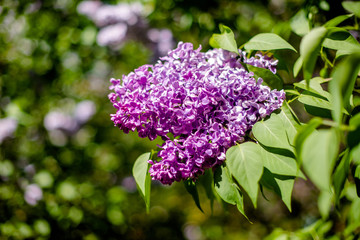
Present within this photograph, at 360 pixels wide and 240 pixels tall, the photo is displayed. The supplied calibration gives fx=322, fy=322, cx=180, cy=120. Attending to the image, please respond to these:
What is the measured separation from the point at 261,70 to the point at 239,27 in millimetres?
1485

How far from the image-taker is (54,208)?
225 centimetres

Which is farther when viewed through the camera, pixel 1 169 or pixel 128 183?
pixel 128 183

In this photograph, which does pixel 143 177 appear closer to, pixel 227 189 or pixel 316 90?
pixel 227 189

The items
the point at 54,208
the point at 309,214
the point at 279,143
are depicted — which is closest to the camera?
the point at 279,143

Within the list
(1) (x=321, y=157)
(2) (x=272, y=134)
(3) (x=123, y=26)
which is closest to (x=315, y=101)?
(2) (x=272, y=134)

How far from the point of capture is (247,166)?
2.48 ft

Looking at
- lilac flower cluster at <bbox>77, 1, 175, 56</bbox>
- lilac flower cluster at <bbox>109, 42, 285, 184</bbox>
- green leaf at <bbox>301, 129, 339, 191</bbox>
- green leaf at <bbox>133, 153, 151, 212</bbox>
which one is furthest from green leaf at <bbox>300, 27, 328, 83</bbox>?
lilac flower cluster at <bbox>77, 1, 175, 56</bbox>

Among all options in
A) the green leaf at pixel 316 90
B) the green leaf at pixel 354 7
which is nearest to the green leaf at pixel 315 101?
the green leaf at pixel 316 90

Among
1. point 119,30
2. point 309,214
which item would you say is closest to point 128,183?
point 119,30

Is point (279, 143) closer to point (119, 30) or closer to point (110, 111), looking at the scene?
point (119, 30)

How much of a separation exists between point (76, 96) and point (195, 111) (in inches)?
90.2

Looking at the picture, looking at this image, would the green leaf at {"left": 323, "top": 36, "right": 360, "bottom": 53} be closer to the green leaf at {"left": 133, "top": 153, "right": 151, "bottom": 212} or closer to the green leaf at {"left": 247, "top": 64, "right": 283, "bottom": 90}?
the green leaf at {"left": 247, "top": 64, "right": 283, "bottom": 90}

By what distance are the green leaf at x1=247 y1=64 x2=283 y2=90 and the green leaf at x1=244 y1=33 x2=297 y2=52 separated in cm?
7

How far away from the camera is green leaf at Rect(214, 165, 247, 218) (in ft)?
2.86
